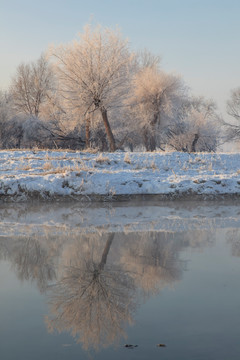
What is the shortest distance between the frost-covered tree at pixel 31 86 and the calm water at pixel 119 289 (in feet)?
154

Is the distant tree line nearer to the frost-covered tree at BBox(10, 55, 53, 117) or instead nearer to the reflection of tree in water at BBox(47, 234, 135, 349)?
the frost-covered tree at BBox(10, 55, 53, 117)

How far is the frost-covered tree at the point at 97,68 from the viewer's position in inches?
1012

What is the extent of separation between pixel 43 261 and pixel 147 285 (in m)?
1.60

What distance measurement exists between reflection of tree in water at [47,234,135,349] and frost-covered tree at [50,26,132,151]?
21.2m

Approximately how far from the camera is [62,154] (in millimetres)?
16297

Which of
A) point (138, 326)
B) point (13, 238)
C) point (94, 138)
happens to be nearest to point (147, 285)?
point (138, 326)

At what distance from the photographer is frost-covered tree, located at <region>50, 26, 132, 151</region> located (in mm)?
25703

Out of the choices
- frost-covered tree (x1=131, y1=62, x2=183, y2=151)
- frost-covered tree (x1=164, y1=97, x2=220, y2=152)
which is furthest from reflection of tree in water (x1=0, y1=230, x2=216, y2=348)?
frost-covered tree (x1=164, y1=97, x2=220, y2=152)

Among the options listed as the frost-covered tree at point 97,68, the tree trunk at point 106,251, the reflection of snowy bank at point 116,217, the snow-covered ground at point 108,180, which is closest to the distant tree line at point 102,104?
the frost-covered tree at point 97,68

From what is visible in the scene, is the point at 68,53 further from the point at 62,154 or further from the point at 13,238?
the point at 13,238

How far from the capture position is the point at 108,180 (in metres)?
12.1

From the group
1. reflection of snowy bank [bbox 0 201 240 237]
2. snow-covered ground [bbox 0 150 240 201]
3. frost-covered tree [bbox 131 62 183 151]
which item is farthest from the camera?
frost-covered tree [bbox 131 62 183 151]

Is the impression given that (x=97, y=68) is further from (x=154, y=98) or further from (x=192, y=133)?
(x=192, y=133)

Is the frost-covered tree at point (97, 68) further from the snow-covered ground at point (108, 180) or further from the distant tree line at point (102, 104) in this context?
the snow-covered ground at point (108, 180)
